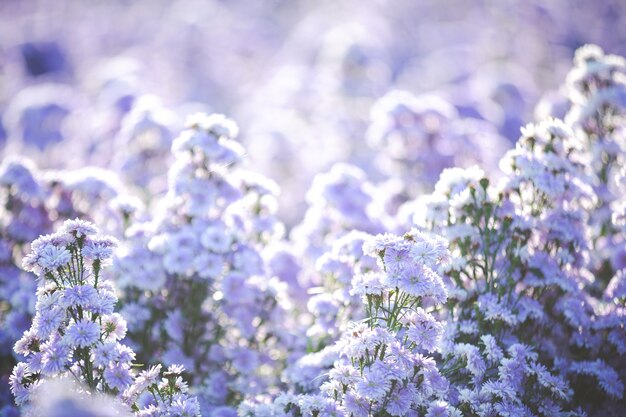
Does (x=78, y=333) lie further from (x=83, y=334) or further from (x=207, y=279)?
(x=207, y=279)

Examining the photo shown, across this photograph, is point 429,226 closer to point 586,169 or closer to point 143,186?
point 586,169

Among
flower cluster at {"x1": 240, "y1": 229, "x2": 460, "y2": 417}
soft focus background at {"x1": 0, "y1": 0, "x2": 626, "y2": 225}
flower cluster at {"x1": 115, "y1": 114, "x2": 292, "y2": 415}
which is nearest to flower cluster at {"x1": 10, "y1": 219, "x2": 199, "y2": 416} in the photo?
flower cluster at {"x1": 240, "y1": 229, "x2": 460, "y2": 417}

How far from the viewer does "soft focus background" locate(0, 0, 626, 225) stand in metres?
6.03

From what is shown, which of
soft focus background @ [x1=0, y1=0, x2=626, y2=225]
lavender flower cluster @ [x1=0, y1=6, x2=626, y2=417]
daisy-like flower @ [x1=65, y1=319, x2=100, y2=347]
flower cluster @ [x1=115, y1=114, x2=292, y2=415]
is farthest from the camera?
soft focus background @ [x1=0, y1=0, x2=626, y2=225]

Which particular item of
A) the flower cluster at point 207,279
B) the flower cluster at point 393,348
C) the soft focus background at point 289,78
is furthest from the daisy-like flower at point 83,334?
the soft focus background at point 289,78

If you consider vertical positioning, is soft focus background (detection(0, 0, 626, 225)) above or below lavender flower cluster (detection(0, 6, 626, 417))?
above

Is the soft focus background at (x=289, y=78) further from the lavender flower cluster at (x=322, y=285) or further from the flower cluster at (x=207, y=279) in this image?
the flower cluster at (x=207, y=279)

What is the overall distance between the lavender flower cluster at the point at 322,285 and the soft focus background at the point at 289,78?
1.34 feet

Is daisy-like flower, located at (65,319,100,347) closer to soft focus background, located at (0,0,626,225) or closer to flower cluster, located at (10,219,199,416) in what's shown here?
flower cluster, located at (10,219,199,416)

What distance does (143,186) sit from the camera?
220 inches

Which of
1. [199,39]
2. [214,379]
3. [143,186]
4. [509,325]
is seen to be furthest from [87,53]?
[509,325]

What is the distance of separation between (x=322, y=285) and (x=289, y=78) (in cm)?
722

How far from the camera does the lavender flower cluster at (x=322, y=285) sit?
2527mm

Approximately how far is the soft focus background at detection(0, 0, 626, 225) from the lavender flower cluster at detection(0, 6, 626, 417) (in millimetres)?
409
